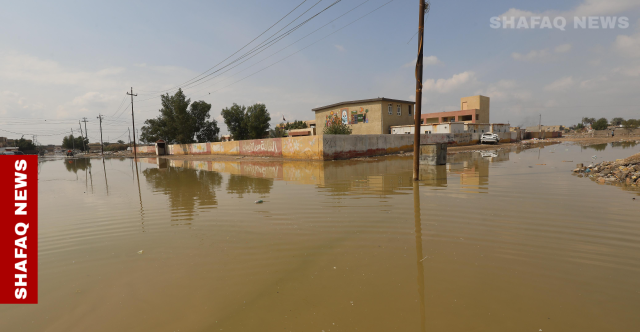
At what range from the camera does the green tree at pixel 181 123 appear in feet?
174

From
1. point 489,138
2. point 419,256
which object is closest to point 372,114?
point 489,138

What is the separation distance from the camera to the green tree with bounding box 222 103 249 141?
5641 centimetres

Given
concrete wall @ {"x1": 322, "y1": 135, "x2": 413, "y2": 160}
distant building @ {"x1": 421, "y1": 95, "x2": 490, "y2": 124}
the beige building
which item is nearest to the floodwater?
concrete wall @ {"x1": 322, "y1": 135, "x2": 413, "y2": 160}

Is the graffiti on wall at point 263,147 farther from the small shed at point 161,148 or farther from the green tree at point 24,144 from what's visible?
the green tree at point 24,144

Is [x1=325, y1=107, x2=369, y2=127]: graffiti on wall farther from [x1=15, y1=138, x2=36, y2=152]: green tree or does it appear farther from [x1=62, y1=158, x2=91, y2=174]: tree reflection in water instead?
[x1=15, y1=138, x2=36, y2=152]: green tree

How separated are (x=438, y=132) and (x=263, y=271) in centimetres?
3694

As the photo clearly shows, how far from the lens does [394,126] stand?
37.3m

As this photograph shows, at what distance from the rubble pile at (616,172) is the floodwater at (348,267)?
8.46 ft

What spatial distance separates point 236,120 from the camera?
187ft

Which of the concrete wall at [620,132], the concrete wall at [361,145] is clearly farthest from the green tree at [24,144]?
the concrete wall at [620,132]

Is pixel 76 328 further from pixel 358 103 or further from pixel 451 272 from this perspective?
pixel 358 103

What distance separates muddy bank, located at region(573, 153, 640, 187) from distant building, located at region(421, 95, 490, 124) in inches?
1982

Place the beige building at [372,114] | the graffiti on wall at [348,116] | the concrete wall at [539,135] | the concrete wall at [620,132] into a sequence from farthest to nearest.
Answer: the concrete wall at [539,135] < the concrete wall at [620,132] < the graffiti on wall at [348,116] < the beige building at [372,114]

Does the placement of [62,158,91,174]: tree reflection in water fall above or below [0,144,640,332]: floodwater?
above
